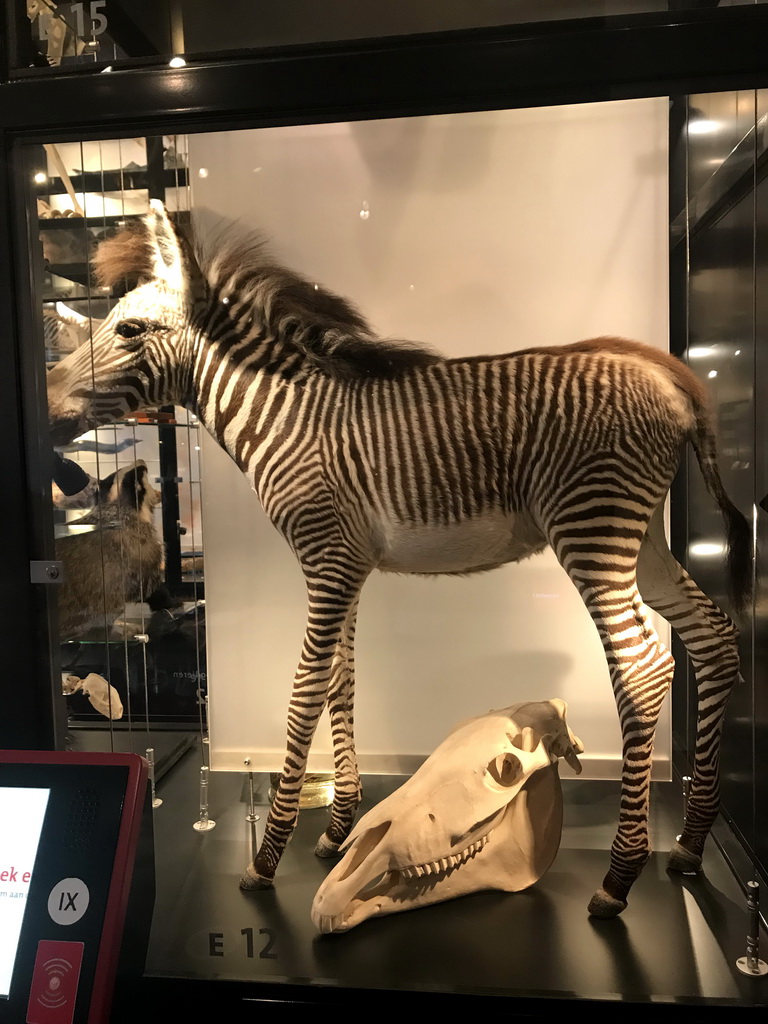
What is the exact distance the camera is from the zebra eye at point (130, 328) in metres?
1.69

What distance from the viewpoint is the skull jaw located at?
142 cm

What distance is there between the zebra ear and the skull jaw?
1349mm

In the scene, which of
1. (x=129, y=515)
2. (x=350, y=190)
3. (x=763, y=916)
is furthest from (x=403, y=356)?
(x=763, y=916)

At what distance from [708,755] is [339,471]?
104 centimetres

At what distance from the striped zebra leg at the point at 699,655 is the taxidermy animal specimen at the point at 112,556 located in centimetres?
115

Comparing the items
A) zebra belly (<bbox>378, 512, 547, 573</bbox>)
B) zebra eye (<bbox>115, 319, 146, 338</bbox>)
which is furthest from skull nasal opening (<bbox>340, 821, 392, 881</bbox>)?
zebra eye (<bbox>115, 319, 146, 338</bbox>)

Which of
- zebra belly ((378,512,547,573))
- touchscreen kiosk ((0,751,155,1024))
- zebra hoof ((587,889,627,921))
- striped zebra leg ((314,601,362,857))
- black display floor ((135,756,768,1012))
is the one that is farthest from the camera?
striped zebra leg ((314,601,362,857))

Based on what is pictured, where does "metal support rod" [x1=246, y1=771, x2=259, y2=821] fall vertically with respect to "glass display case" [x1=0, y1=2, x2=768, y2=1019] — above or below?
below

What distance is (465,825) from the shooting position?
1453mm

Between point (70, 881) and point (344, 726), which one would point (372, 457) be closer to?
point (344, 726)

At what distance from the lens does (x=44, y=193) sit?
1612 mm

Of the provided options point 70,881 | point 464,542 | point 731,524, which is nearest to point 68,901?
point 70,881

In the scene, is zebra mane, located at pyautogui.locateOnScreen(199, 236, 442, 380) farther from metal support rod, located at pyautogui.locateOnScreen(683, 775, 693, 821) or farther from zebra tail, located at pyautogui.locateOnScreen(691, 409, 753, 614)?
metal support rod, located at pyautogui.locateOnScreen(683, 775, 693, 821)

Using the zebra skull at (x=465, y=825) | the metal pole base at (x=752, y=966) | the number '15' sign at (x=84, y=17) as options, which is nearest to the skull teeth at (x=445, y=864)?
→ the zebra skull at (x=465, y=825)
